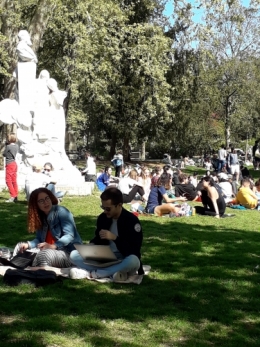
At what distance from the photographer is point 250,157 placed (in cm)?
5847

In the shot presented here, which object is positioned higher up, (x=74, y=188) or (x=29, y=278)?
(x=74, y=188)

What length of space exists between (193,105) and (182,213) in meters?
24.2

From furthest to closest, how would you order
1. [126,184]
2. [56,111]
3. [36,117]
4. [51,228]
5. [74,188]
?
[56,111]
[36,117]
[74,188]
[126,184]
[51,228]

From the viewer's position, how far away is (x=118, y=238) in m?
6.08

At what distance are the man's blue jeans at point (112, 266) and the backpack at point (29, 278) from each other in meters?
0.38

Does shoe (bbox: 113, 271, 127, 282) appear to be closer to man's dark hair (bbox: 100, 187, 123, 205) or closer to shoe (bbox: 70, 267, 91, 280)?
shoe (bbox: 70, 267, 91, 280)

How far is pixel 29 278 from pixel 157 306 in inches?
56.9

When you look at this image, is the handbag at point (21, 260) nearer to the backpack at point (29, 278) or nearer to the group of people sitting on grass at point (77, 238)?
the group of people sitting on grass at point (77, 238)

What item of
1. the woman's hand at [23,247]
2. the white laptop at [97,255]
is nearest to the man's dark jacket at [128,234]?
the white laptop at [97,255]

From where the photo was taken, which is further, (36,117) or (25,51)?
(25,51)

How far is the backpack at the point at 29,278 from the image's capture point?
5.87 meters

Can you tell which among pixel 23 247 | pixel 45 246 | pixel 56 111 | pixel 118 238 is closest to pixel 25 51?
pixel 56 111

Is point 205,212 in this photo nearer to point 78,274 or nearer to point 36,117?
point 36,117

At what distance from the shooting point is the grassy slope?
14.4ft
